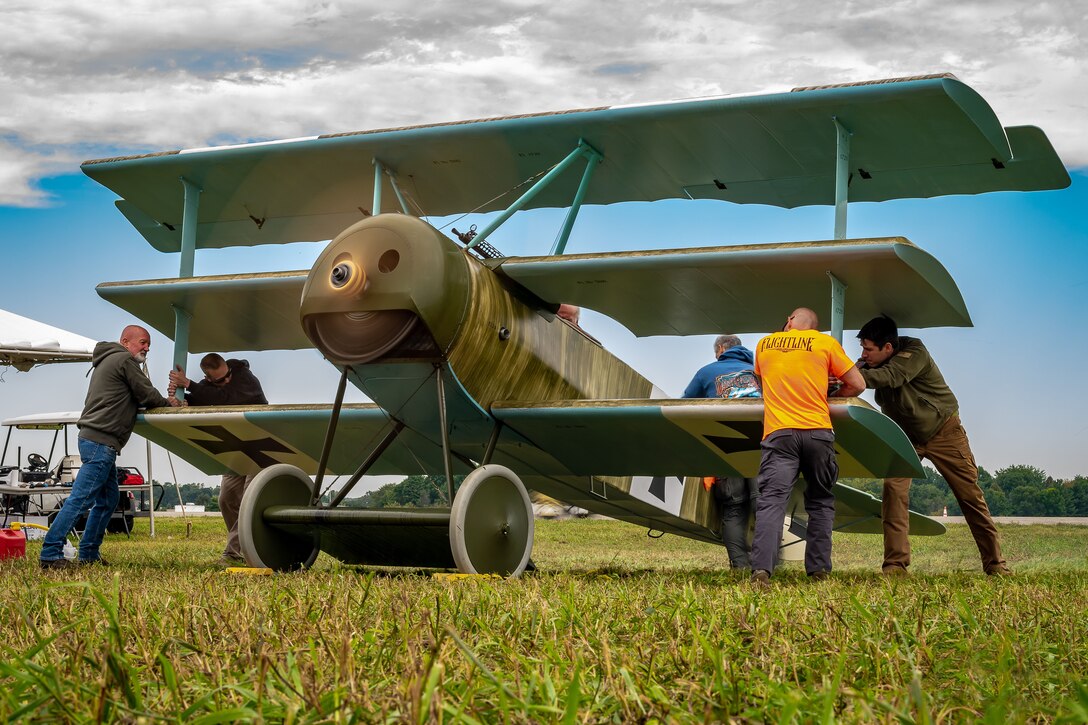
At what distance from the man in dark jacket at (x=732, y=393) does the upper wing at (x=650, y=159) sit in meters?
1.38

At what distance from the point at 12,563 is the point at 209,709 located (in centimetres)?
648

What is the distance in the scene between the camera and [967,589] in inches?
189

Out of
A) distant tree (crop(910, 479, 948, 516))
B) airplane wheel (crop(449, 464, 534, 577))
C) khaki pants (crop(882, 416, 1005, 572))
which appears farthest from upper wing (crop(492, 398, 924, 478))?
distant tree (crop(910, 479, 948, 516))

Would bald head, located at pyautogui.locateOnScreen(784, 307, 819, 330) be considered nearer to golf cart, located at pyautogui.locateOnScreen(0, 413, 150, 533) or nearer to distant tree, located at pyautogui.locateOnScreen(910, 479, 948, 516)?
golf cart, located at pyautogui.locateOnScreen(0, 413, 150, 533)

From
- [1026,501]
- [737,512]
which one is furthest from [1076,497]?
[737,512]

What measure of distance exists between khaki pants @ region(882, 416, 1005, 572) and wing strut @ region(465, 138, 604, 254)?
319 centimetres

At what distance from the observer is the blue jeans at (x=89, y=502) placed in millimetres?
7184

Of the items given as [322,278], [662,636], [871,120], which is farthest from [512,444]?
[662,636]

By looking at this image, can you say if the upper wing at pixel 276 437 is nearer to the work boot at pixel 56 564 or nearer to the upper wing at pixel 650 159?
the work boot at pixel 56 564

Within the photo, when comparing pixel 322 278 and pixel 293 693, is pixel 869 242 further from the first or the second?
pixel 293 693

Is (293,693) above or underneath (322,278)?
underneath

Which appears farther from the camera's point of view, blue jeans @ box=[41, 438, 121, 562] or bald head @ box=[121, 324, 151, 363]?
bald head @ box=[121, 324, 151, 363]

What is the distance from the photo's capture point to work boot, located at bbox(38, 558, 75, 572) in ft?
22.5

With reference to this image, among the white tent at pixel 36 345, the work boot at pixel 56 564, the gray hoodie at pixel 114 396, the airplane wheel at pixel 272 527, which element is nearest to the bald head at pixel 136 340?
the gray hoodie at pixel 114 396
